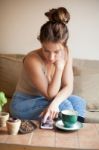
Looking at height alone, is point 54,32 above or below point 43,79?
above

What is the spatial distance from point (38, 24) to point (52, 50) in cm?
107

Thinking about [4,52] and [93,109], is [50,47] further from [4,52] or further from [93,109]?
[4,52]

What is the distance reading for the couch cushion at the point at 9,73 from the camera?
2518mm

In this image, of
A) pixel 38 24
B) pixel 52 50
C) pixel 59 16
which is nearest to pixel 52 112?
pixel 52 50

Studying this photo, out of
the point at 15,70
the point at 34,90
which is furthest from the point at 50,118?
the point at 15,70

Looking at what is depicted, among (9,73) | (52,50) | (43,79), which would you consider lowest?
(9,73)

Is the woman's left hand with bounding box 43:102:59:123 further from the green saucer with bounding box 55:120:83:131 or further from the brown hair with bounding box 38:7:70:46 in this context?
the brown hair with bounding box 38:7:70:46

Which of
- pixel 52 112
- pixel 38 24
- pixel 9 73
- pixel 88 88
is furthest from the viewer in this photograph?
pixel 38 24

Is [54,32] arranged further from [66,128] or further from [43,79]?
[66,128]

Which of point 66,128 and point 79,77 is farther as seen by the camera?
point 79,77

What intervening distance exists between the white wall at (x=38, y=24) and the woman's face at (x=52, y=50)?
0.99 meters

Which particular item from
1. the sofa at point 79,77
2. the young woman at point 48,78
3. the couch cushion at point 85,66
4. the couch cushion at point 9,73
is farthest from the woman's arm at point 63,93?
the couch cushion at point 9,73

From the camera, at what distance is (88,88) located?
7.88ft

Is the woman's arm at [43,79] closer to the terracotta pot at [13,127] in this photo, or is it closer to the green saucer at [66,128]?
the green saucer at [66,128]
